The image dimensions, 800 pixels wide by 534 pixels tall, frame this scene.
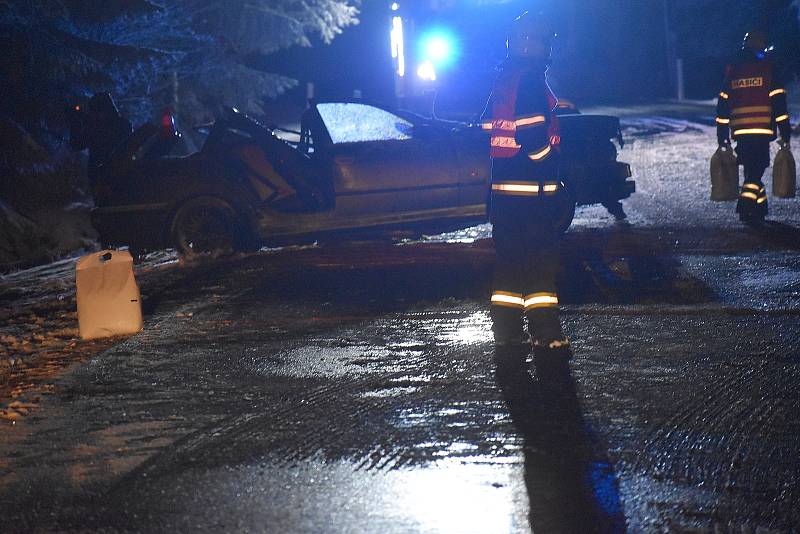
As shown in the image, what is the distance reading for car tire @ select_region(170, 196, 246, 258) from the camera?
9.23 metres

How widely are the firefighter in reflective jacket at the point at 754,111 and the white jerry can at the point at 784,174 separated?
0.51 ft

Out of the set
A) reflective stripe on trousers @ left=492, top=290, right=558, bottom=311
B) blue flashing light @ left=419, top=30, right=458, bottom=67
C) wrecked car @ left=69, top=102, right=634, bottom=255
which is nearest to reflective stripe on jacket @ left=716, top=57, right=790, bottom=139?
wrecked car @ left=69, top=102, right=634, bottom=255

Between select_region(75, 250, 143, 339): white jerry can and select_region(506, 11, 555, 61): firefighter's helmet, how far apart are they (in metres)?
3.21

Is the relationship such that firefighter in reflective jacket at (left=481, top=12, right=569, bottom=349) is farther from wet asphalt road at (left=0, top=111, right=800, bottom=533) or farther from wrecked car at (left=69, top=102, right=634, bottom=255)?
wrecked car at (left=69, top=102, right=634, bottom=255)

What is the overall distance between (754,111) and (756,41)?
2.34ft

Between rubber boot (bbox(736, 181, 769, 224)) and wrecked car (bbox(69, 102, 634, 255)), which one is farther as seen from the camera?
rubber boot (bbox(736, 181, 769, 224))

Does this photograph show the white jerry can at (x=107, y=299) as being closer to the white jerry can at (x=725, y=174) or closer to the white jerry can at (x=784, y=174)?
the white jerry can at (x=725, y=174)

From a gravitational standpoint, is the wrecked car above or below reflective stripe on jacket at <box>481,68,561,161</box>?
below

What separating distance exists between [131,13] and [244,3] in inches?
111

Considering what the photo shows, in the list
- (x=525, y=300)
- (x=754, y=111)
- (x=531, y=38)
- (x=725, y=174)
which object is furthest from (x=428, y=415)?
(x=725, y=174)

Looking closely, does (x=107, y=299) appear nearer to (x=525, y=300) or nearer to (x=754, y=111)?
(x=525, y=300)

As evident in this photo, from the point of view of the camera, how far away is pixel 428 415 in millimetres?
4449

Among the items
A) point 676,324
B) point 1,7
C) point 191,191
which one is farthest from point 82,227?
point 676,324

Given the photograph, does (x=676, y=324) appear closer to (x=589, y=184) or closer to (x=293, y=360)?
(x=293, y=360)
